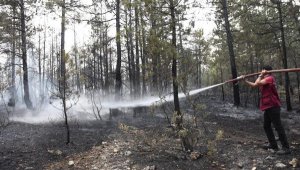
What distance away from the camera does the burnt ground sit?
771cm

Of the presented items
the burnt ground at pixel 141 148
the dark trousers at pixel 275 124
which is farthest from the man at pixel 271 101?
the burnt ground at pixel 141 148

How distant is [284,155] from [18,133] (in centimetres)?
943

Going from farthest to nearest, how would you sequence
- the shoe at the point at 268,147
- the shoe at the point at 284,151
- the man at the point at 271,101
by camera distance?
the shoe at the point at 268,147 < the man at the point at 271,101 < the shoe at the point at 284,151

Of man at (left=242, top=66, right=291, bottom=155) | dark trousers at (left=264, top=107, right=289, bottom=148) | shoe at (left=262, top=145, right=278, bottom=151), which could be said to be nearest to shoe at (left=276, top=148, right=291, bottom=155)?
man at (left=242, top=66, right=291, bottom=155)

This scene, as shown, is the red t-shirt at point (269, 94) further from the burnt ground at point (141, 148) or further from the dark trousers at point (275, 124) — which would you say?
the burnt ground at point (141, 148)

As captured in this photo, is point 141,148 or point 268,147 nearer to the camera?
point 268,147

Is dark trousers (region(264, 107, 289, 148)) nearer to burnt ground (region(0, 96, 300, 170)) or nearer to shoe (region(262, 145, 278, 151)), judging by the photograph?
shoe (region(262, 145, 278, 151))

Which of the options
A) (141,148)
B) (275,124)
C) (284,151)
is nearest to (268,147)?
(284,151)

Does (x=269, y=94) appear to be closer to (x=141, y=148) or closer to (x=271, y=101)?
(x=271, y=101)

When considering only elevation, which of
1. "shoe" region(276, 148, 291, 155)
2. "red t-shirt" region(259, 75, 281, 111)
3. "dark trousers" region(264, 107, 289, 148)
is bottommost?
"shoe" region(276, 148, 291, 155)

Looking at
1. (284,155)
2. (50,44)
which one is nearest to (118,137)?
(284,155)

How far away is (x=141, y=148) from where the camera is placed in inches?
351

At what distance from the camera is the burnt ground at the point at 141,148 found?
771cm

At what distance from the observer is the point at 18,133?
12.7m
